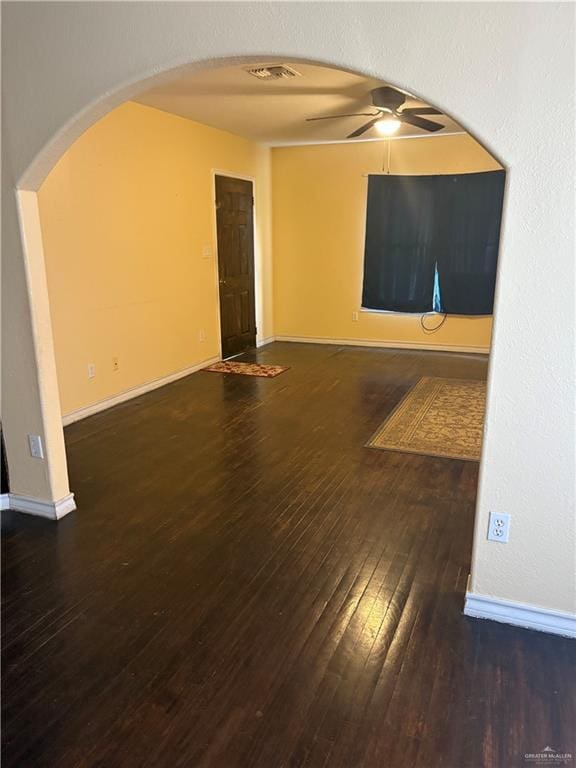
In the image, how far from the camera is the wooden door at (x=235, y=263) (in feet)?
20.6

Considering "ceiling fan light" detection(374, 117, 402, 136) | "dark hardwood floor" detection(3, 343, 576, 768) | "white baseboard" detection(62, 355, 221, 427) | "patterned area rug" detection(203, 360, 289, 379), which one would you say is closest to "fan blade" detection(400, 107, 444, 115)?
"ceiling fan light" detection(374, 117, 402, 136)

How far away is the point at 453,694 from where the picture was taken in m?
1.75

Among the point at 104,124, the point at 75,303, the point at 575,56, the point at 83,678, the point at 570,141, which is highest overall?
the point at 104,124

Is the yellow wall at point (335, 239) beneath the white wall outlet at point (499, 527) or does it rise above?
above

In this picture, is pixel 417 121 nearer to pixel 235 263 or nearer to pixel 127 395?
pixel 235 263

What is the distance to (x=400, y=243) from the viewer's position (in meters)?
6.78

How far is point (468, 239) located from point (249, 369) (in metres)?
3.00

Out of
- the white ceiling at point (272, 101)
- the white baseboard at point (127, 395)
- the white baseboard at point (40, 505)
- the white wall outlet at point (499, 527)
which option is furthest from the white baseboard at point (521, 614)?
the white baseboard at point (127, 395)

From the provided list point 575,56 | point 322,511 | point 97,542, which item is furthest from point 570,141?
point 97,542

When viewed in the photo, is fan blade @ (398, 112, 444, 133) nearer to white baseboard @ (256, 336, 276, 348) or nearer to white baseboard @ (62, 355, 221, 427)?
white baseboard @ (62, 355, 221, 427)

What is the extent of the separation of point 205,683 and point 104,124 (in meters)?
4.16

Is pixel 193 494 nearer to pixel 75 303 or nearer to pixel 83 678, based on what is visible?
pixel 83 678

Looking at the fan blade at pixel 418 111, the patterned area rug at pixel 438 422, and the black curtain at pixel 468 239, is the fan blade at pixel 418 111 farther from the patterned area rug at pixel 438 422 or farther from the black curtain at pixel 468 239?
the patterned area rug at pixel 438 422

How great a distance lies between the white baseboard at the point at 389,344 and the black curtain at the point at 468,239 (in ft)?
1.45
